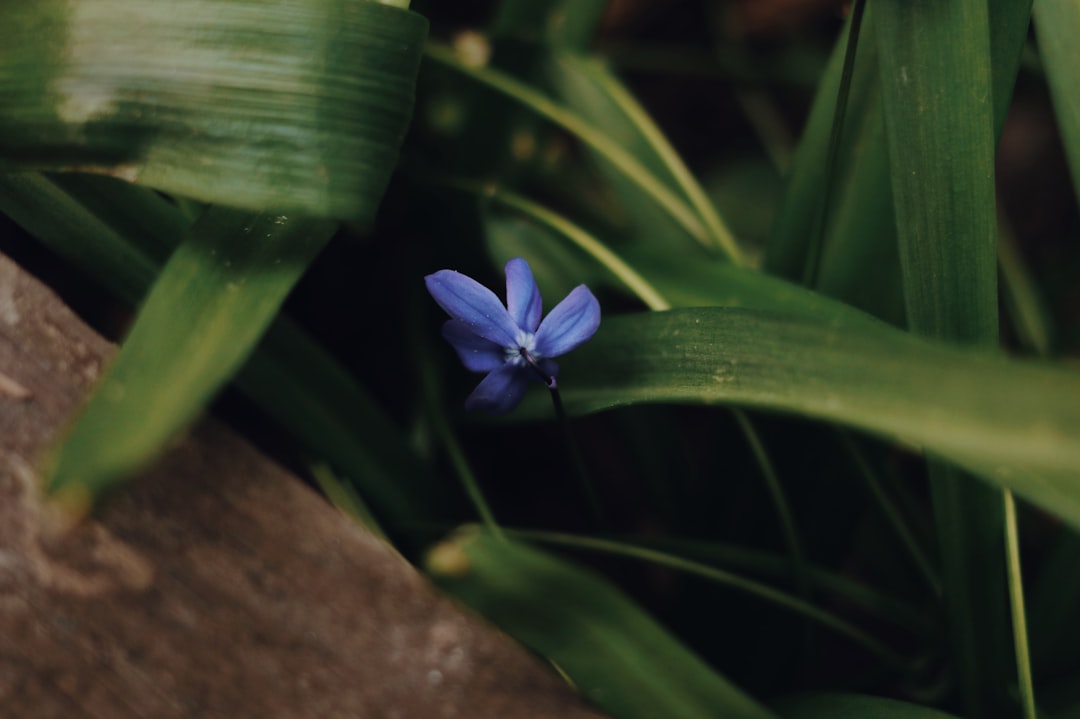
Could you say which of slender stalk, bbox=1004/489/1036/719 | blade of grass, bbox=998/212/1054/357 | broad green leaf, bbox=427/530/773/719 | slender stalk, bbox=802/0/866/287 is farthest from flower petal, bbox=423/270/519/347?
blade of grass, bbox=998/212/1054/357

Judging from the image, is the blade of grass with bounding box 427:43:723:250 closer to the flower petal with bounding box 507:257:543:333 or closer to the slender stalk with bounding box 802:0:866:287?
the slender stalk with bounding box 802:0:866:287

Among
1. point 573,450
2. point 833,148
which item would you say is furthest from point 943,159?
point 573,450

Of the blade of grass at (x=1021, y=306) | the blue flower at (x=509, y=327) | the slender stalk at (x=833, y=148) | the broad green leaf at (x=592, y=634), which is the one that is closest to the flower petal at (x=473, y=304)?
the blue flower at (x=509, y=327)

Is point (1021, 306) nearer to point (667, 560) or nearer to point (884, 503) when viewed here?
point (884, 503)

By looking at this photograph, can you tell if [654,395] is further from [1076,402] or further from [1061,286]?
[1061,286]

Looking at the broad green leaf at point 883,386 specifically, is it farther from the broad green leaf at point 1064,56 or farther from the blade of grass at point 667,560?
the broad green leaf at point 1064,56

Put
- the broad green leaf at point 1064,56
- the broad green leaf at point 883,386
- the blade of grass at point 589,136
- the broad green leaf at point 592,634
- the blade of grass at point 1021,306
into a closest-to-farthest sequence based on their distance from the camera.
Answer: the broad green leaf at point 883,386
the broad green leaf at point 592,634
the broad green leaf at point 1064,56
the blade of grass at point 589,136
the blade of grass at point 1021,306
